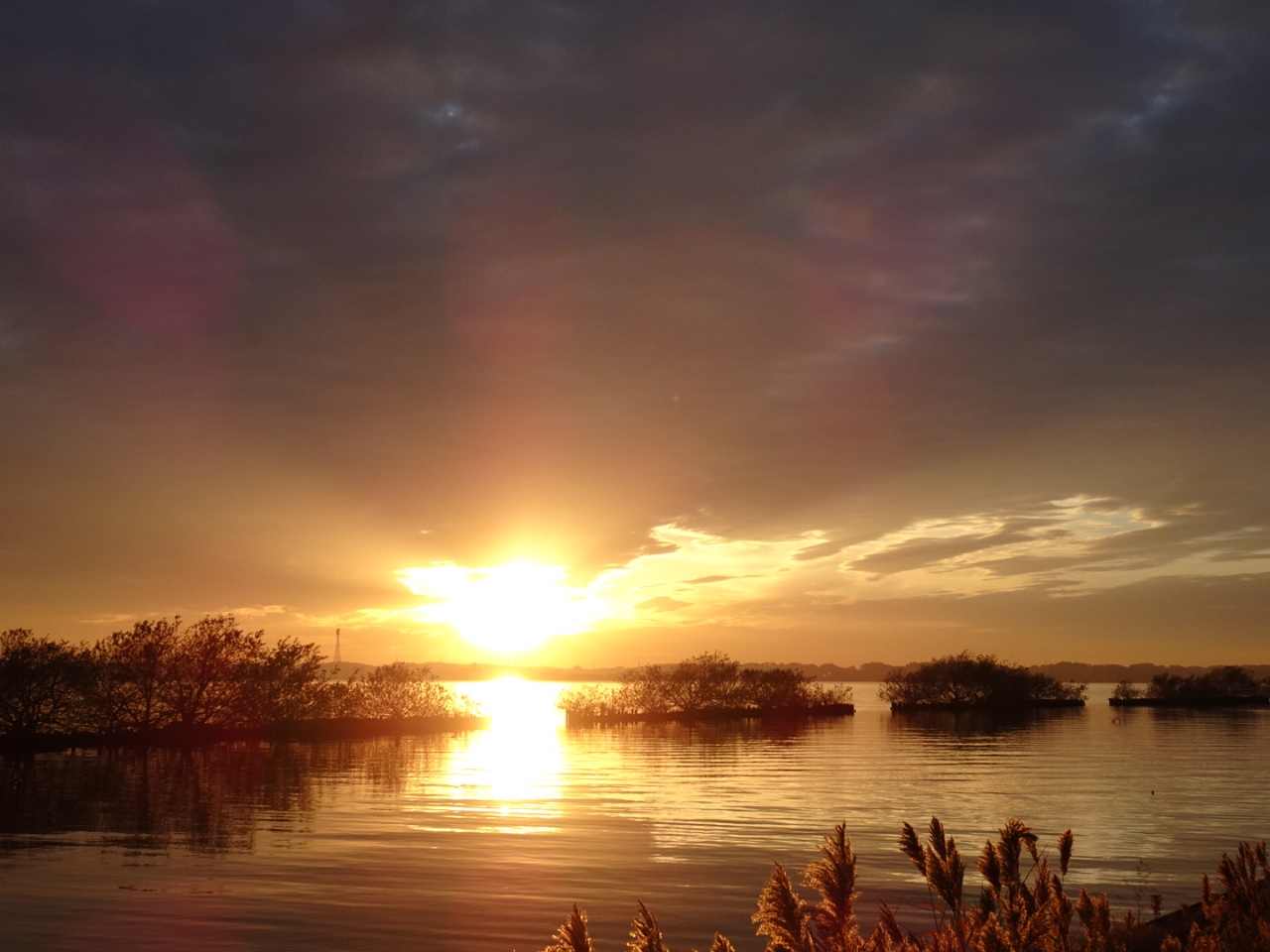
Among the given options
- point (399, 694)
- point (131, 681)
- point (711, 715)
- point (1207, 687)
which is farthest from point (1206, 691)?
point (131, 681)

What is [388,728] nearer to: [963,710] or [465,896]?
[465,896]

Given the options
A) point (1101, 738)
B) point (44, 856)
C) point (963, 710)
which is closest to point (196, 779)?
point (44, 856)

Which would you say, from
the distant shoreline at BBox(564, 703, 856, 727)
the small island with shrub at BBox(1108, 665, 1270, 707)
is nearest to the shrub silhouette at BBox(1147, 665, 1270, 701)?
the small island with shrub at BBox(1108, 665, 1270, 707)

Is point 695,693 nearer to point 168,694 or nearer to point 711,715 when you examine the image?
point 711,715

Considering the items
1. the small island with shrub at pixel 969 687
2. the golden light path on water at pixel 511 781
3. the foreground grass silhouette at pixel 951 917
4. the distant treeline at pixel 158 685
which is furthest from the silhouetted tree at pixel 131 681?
the small island with shrub at pixel 969 687

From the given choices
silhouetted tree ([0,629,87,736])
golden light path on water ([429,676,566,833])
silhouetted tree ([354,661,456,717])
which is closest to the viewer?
golden light path on water ([429,676,566,833])

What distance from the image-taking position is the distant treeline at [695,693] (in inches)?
5453

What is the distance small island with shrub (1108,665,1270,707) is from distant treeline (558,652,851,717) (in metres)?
77.0

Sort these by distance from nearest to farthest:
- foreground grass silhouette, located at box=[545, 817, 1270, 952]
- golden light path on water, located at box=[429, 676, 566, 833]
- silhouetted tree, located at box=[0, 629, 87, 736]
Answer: foreground grass silhouette, located at box=[545, 817, 1270, 952]
golden light path on water, located at box=[429, 676, 566, 833]
silhouetted tree, located at box=[0, 629, 87, 736]

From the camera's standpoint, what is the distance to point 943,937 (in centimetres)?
541

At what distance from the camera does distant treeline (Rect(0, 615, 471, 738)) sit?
7750cm

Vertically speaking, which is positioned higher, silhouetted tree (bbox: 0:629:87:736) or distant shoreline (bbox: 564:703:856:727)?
silhouetted tree (bbox: 0:629:87:736)

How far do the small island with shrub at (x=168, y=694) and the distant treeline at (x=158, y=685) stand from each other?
86 mm

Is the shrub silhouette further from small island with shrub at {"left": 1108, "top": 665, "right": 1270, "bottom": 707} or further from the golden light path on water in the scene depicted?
the golden light path on water
